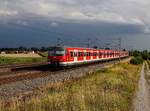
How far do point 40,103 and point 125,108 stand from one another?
3483 mm

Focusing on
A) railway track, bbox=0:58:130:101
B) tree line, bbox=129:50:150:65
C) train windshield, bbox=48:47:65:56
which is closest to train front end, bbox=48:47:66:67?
train windshield, bbox=48:47:65:56

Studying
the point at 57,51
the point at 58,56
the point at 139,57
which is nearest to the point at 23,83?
the point at 58,56

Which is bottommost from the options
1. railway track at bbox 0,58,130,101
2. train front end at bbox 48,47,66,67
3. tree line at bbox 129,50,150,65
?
tree line at bbox 129,50,150,65

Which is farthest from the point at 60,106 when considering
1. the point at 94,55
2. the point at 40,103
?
the point at 94,55

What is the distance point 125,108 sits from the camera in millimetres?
13586

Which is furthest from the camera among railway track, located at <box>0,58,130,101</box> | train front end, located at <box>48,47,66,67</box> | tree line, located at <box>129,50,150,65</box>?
tree line, located at <box>129,50,150,65</box>

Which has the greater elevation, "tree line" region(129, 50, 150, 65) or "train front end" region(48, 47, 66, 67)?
"train front end" region(48, 47, 66, 67)

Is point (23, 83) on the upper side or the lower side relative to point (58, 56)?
lower

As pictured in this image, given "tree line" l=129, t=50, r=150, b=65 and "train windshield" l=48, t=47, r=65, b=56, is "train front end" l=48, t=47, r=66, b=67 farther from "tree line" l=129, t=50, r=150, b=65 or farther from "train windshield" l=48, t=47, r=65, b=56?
"tree line" l=129, t=50, r=150, b=65

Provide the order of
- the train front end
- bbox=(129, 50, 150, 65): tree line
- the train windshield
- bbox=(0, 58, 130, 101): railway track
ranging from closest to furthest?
bbox=(0, 58, 130, 101): railway track
the train front end
the train windshield
bbox=(129, 50, 150, 65): tree line

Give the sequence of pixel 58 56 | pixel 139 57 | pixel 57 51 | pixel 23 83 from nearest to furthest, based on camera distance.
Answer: pixel 23 83 → pixel 58 56 → pixel 57 51 → pixel 139 57

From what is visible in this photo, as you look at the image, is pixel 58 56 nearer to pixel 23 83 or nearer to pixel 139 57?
pixel 23 83

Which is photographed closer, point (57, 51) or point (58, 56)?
point (58, 56)

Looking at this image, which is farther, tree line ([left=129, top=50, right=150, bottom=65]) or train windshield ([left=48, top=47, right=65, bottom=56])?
tree line ([left=129, top=50, right=150, bottom=65])
